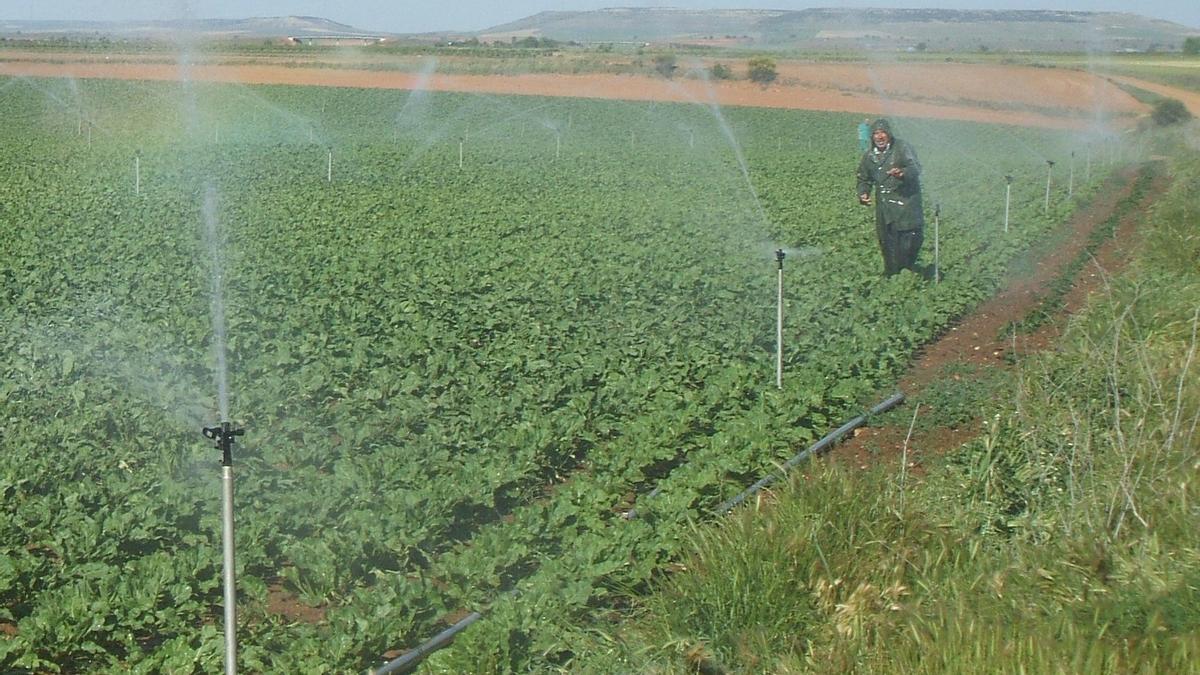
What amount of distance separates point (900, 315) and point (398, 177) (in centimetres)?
1454

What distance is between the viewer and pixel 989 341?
35.6 feet

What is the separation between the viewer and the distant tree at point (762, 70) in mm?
37756

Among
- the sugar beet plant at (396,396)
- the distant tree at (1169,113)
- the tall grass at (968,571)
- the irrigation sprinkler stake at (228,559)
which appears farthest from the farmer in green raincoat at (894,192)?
the distant tree at (1169,113)

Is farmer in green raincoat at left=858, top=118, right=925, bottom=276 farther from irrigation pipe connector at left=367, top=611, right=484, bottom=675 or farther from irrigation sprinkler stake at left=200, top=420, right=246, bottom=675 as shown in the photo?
irrigation sprinkler stake at left=200, top=420, right=246, bottom=675

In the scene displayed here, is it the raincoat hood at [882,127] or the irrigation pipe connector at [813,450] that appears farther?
the raincoat hood at [882,127]

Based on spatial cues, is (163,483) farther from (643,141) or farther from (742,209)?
Result: (643,141)

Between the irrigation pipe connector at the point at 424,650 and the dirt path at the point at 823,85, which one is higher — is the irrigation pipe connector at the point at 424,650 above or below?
below

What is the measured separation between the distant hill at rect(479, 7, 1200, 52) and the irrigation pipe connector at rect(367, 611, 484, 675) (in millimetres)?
15956

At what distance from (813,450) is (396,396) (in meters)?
2.40

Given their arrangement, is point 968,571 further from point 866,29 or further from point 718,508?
point 866,29

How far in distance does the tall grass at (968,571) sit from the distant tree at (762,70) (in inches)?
1244

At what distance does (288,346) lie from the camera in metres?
9.09

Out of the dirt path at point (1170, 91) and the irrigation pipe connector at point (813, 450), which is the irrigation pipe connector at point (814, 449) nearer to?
the irrigation pipe connector at point (813, 450)

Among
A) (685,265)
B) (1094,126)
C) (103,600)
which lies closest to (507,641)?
(103,600)
